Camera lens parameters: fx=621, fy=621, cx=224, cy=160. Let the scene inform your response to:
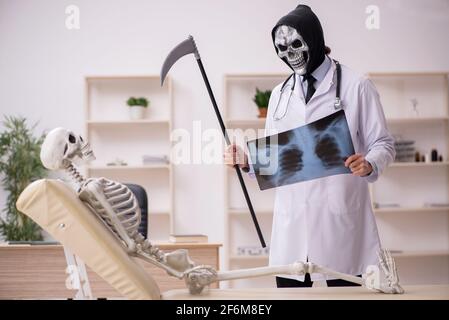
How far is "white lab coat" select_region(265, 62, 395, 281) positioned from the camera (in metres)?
1.77

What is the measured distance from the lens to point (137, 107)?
4.37 metres

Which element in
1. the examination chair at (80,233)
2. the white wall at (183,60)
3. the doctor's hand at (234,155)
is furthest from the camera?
the white wall at (183,60)

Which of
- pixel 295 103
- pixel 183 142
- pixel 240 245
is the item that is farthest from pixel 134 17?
pixel 295 103

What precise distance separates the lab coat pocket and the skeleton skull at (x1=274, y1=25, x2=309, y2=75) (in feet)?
1.13

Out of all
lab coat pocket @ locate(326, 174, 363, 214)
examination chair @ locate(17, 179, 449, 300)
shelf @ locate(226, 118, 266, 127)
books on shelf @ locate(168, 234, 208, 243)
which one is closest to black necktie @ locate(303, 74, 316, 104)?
lab coat pocket @ locate(326, 174, 363, 214)

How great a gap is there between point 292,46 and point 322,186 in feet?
1.36

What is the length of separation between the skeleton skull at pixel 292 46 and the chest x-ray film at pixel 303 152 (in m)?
0.30

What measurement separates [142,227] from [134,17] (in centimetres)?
197

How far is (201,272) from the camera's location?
1204 millimetres

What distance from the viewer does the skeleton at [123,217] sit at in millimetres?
1153

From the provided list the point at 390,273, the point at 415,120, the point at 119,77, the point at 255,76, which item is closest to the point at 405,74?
the point at 415,120

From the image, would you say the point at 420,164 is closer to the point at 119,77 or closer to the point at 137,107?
the point at 137,107

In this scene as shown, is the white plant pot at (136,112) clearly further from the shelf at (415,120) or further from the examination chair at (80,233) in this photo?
the examination chair at (80,233)

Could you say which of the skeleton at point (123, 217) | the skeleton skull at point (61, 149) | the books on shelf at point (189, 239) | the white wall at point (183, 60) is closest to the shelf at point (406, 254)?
the white wall at point (183, 60)
